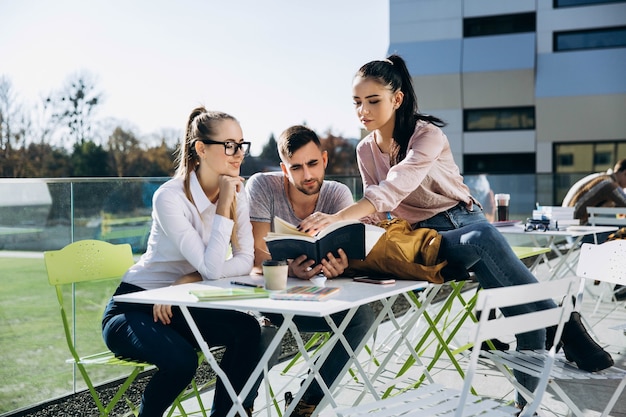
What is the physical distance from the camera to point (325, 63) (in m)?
40.0

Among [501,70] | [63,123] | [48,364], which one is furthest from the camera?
[63,123]

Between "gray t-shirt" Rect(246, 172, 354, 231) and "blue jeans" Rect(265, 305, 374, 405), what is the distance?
0.44 m

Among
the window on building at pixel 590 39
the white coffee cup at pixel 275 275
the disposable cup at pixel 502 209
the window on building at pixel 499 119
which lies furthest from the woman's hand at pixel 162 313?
the window on building at pixel 499 119

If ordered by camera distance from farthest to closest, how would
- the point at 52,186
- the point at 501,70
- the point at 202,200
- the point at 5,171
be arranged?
the point at 5,171, the point at 501,70, the point at 52,186, the point at 202,200

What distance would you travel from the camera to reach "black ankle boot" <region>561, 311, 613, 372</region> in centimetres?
287

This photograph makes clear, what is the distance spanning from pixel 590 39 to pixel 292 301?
26322 millimetres

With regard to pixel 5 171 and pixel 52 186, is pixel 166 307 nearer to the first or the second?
pixel 52 186

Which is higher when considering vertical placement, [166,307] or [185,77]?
[185,77]

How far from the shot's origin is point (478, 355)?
7.97ft

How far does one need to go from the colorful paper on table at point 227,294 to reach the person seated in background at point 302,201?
2.06ft

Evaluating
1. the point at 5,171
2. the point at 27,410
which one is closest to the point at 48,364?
the point at 27,410

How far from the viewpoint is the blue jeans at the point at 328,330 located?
3.29 m

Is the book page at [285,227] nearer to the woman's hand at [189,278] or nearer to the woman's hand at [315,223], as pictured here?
the woman's hand at [315,223]

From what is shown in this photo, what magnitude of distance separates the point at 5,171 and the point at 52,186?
36.8 metres
